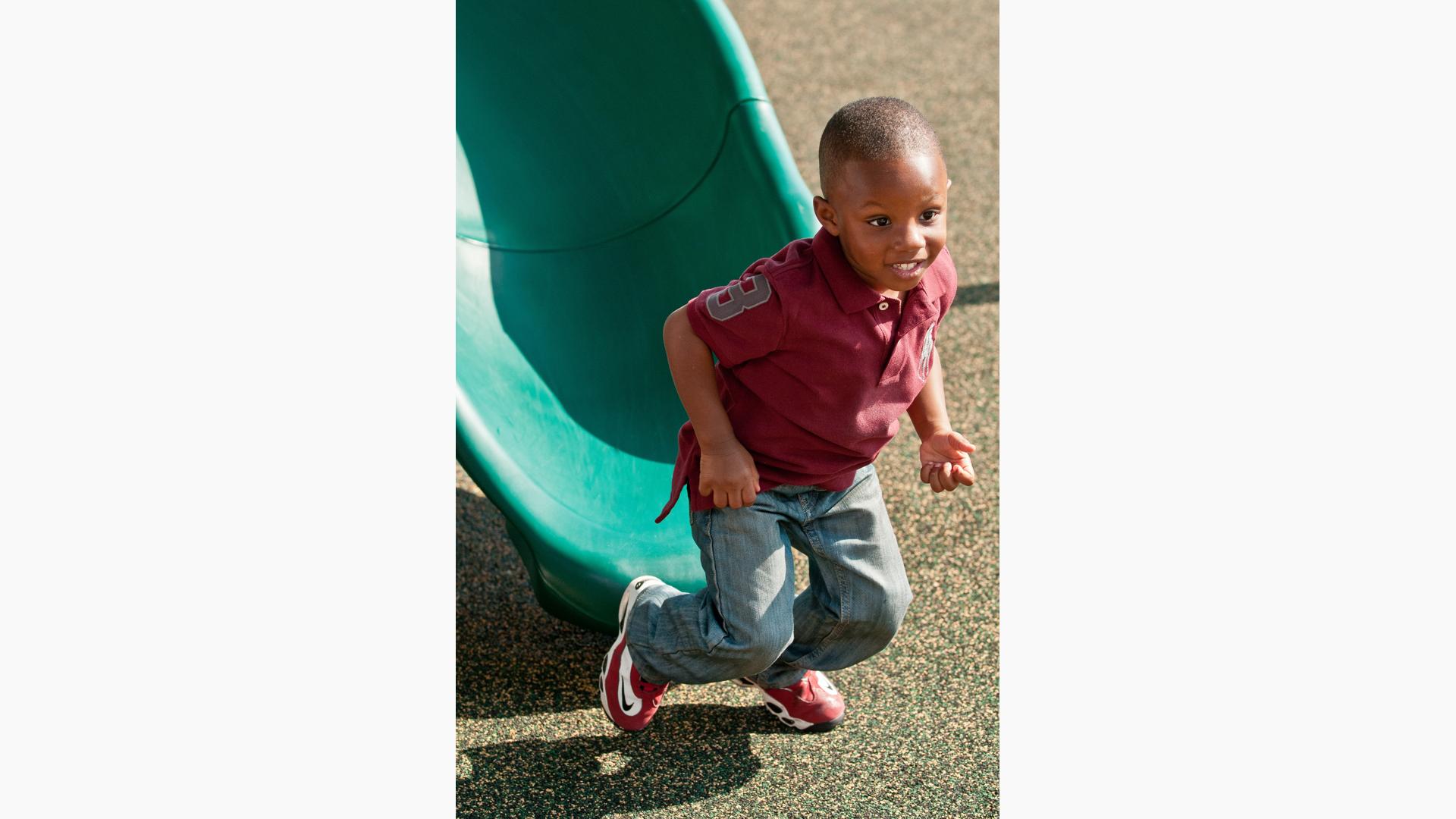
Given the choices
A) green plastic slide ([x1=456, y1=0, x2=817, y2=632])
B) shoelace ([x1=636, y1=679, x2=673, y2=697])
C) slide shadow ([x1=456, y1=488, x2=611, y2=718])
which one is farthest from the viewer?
green plastic slide ([x1=456, y1=0, x2=817, y2=632])

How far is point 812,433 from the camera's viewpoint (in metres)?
1.97

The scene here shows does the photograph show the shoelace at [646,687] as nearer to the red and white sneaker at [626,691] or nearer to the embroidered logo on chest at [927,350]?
the red and white sneaker at [626,691]

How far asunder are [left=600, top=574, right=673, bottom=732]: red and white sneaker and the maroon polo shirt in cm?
29

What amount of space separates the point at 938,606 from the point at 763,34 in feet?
9.97

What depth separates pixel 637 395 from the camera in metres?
2.71

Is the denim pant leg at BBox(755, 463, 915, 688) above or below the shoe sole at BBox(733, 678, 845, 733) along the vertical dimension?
above

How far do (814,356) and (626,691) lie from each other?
2.05 feet

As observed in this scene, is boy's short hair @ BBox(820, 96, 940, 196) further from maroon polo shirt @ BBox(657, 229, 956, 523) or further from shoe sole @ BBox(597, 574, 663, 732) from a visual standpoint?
shoe sole @ BBox(597, 574, 663, 732)

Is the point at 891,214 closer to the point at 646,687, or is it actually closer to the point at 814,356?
the point at 814,356

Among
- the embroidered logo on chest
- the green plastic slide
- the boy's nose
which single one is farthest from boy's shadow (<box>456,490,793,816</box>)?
the boy's nose

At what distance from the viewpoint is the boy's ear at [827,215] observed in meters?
1.83

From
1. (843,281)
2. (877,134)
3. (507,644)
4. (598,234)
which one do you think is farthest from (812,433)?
(598,234)

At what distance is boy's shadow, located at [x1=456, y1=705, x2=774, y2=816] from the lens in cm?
203
